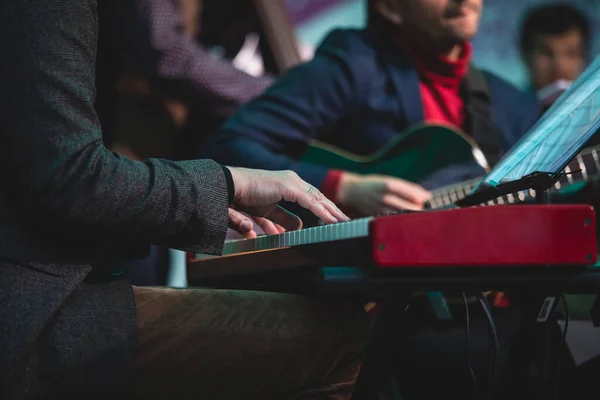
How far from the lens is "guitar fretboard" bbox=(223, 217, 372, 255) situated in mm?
889

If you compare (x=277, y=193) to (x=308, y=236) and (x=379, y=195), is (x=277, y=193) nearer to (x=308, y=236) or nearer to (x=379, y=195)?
(x=308, y=236)

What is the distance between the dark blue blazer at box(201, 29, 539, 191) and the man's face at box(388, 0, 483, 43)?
0.10 m

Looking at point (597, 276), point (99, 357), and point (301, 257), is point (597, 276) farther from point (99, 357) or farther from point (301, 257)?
point (99, 357)

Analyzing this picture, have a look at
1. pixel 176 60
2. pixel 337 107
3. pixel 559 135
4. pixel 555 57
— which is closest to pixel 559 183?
pixel 337 107

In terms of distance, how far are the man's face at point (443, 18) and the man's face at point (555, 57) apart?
4.97 feet

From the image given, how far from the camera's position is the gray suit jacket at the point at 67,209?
3.07 ft

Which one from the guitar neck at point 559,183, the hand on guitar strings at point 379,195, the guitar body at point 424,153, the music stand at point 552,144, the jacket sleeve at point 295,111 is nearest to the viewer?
the music stand at point 552,144

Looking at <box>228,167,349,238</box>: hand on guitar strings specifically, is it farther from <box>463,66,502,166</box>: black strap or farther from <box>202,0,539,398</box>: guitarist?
<box>463,66,502,166</box>: black strap

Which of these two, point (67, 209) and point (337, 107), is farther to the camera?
point (337, 107)

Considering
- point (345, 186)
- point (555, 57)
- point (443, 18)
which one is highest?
point (443, 18)

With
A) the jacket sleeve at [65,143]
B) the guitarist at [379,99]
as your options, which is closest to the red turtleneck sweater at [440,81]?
the guitarist at [379,99]

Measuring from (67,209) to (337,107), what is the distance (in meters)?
1.28

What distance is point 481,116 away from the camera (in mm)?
2189

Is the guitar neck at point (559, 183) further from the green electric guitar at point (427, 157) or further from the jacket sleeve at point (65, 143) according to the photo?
the jacket sleeve at point (65, 143)
